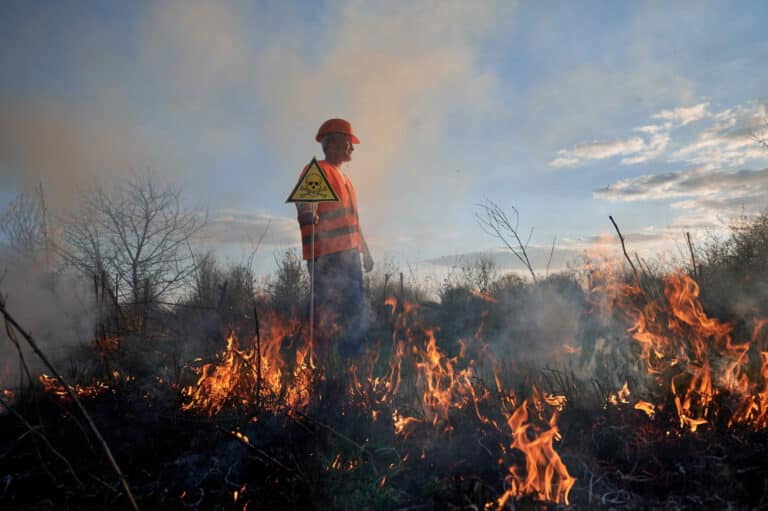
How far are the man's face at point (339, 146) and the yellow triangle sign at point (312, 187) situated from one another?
95 centimetres

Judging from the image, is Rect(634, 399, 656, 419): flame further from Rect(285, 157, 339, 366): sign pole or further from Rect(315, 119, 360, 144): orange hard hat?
Rect(315, 119, 360, 144): orange hard hat

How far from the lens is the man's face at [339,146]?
6.65 m

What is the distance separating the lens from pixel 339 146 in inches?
263

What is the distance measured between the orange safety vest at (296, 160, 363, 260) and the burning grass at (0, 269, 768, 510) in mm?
1722

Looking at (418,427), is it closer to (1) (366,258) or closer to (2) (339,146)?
(1) (366,258)

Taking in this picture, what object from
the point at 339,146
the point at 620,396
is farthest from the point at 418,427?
the point at 339,146

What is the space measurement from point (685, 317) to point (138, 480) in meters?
4.50

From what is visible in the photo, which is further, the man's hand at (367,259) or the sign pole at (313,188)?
the man's hand at (367,259)

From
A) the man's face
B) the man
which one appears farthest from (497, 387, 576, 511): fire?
the man's face

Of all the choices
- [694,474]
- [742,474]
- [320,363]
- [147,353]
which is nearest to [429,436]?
[320,363]

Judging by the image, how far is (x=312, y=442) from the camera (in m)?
3.69

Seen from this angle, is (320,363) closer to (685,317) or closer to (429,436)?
(429,436)

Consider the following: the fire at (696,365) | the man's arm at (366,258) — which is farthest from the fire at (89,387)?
the fire at (696,365)

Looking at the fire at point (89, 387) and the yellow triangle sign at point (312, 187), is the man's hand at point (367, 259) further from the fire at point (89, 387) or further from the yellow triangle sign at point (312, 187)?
the fire at point (89, 387)
